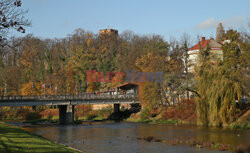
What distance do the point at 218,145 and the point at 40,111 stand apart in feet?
229

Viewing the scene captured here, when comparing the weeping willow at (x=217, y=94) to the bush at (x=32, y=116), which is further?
the bush at (x=32, y=116)

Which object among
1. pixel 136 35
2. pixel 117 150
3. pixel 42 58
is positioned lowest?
pixel 117 150

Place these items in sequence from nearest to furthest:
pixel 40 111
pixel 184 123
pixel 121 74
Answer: pixel 184 123
pixel 40 111
pixel 121 74

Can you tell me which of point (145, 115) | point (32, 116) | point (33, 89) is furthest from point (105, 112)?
point (33, 89)

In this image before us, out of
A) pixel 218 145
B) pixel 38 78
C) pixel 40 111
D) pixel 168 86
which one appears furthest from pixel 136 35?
pixel 218 145

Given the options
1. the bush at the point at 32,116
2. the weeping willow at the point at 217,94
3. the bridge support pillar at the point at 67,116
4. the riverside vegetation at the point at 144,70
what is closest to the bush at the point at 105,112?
the riverside vegetation at the point at 144,70

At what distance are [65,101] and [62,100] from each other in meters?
0.86

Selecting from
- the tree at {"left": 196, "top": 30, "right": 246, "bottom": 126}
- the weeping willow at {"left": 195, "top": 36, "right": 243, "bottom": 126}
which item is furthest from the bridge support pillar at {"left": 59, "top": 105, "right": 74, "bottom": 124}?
the weeping willow at {"left": 195, "top": 36, "right": 243, "bottom": 126}

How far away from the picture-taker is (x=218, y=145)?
2986 cm

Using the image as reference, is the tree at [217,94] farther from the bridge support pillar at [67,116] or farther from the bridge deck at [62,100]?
the bridge support pillar at [67,116]

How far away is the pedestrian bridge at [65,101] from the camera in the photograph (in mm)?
65688

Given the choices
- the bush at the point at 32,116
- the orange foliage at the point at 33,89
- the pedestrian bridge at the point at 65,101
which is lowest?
the bush at the point at 32,116

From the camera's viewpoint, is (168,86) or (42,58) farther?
(42,58)

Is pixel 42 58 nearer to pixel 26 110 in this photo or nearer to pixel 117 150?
pixel 26 110
